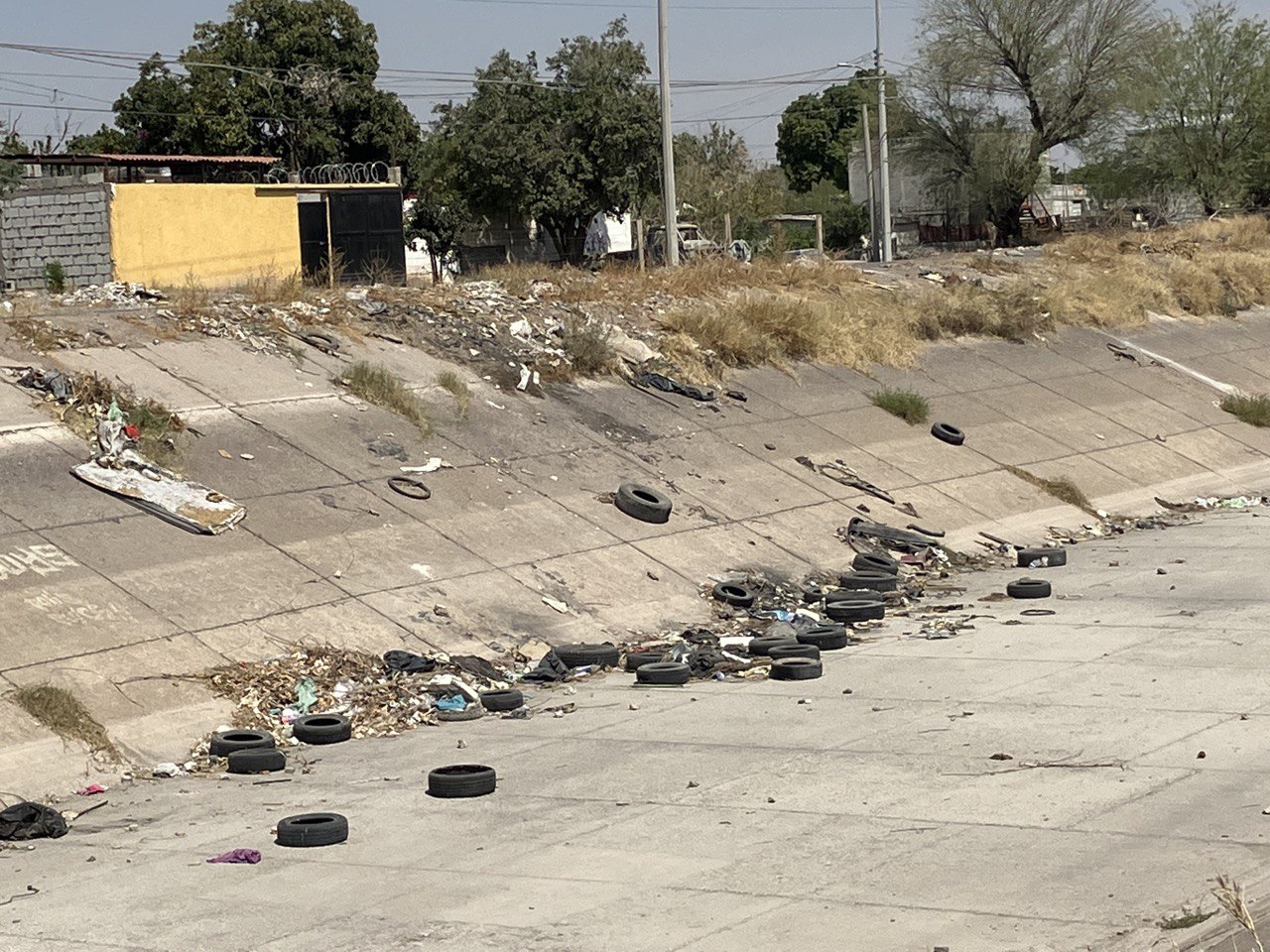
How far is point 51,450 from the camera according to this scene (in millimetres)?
14336

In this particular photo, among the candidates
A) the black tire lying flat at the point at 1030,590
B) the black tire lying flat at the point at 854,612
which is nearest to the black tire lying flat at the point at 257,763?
the black tire lying flat at the point at 854,612

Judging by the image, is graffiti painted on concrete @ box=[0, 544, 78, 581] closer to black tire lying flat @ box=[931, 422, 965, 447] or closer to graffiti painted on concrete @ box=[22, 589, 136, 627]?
graffiti painted on concrete @ box=[22, 589, 136, 627]

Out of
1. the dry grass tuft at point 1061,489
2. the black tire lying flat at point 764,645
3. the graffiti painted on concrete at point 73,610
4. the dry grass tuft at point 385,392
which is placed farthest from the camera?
the dry grass tuft at point 1061,489

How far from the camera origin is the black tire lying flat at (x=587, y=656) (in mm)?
13344

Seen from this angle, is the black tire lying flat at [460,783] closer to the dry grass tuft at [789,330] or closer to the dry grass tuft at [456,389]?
the dry grass tuft at [456,389]

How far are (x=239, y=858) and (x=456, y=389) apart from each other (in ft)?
35.6

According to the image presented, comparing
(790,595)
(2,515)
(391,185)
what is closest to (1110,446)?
(790,595)

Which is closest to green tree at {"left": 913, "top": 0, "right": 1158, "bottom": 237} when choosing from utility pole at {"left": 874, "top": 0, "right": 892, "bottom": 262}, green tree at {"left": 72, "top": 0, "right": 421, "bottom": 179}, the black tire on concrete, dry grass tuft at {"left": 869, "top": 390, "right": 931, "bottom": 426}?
utility pole at {"left": 874, "top": 0, "right": 892, "bottom": 262}

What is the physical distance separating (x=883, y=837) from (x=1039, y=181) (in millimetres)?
56785

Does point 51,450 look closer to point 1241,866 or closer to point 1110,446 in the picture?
point 1241,866

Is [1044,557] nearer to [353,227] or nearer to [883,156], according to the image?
[353,227]

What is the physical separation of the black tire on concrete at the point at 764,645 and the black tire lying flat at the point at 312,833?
5521 mm

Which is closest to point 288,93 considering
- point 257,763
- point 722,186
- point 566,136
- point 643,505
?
point 566,136

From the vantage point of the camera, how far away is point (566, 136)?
66125 millimetres
